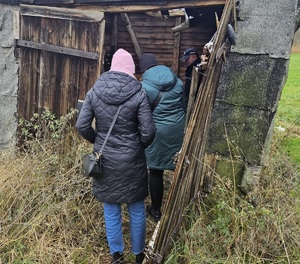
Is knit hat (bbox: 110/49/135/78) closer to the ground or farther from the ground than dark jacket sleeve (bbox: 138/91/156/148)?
farther from the ground

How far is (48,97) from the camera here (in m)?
4.66

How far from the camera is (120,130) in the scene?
2.84 metres

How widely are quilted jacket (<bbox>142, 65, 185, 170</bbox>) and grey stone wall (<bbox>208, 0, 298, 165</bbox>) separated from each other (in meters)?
0.44

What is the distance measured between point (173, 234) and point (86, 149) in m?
1.69

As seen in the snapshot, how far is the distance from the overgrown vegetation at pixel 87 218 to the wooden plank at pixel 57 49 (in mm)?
733

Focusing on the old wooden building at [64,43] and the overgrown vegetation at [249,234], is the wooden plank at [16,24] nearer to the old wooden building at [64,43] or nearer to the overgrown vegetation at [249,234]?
the old wooden building at [64,43]

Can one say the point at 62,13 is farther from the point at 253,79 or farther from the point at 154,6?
the point at 253,79

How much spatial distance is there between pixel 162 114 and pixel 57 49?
1.73m

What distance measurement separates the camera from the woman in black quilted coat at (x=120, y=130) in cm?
279

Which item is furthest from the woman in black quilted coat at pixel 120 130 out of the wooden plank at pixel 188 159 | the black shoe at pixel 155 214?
the black shoe at pixel 155 214

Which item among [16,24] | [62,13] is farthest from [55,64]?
[16,24]

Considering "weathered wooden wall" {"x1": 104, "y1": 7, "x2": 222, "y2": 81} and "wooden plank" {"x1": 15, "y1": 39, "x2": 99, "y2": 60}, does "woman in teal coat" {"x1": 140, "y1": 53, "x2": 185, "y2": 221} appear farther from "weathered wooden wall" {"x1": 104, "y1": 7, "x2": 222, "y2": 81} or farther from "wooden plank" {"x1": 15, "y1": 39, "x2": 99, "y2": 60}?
"weathered wooden wall" {"x1": 104, "y1": 7, "x2": 222, "y2": 81}

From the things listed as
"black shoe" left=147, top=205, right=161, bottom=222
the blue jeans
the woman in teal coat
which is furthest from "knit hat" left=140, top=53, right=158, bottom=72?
"black shoe" left=147, top=205, right=161, bottom=222

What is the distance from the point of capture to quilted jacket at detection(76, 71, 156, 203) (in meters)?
2.79
